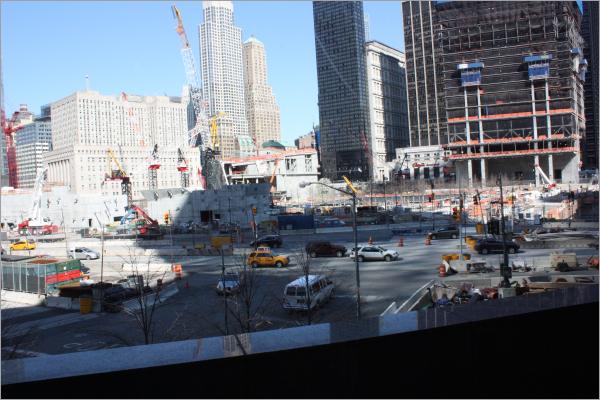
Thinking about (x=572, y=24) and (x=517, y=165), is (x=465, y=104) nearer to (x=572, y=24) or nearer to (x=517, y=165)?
(x=517, y=165)

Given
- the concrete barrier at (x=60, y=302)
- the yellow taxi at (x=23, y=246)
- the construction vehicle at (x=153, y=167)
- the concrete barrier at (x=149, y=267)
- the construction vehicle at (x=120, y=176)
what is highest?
the construction vehicle at (x=153, y=167)

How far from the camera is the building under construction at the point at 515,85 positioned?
63906mm

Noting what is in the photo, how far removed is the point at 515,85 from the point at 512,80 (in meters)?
0.72

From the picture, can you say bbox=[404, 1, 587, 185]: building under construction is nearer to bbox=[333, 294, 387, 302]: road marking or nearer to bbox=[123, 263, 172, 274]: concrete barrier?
bbox=[123, 263, 172, 274]: concrete barrier

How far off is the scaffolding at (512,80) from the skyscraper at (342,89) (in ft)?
54.2

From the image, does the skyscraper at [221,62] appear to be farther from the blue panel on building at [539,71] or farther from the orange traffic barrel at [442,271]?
the orange traffic barrel at [442,271]

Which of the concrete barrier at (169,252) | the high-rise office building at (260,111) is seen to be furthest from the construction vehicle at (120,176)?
the high-rise office building at (260,111)

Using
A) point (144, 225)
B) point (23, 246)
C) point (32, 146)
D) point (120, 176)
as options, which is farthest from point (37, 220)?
point (32, 146)

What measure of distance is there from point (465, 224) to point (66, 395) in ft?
111

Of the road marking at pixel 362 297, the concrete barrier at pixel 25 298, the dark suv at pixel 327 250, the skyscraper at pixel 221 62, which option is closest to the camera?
the road marking at pixel 362 297

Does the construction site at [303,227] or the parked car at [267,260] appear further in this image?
the parked car at [267,260]

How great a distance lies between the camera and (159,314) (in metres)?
15.6

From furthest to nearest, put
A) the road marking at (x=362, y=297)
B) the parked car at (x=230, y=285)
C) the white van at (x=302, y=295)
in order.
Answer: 1. the parked car at (x=230, y=285)
2. the road marking at (x=362, y=297)
3. the white van at (x=302, y=295)

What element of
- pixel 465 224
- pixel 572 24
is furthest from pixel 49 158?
pixel 572 24
